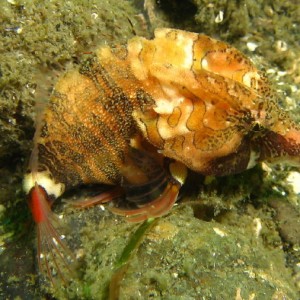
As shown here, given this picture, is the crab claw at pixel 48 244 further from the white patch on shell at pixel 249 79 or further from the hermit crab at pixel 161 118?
the white patch on shell at pixel 249 79

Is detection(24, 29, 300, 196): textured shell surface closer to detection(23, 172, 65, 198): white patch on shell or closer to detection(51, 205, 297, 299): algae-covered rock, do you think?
detection(23, 172, 65, 198): white patch on shell

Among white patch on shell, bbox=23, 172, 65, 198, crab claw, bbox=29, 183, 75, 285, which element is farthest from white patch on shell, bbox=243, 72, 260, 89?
crab claw, bbox=29, 183, 75, 285

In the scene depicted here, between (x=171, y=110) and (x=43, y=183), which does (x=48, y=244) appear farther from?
(x=171, y=110)

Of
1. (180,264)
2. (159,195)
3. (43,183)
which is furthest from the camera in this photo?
(159,195)

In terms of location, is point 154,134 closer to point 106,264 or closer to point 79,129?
point 79,129

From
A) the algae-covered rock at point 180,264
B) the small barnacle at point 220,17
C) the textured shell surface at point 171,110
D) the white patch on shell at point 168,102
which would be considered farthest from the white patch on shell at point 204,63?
the small barnacle at point 220,17

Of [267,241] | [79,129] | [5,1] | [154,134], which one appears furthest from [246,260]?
[5,1]

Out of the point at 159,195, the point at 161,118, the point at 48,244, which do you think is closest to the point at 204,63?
the point at 161,118
